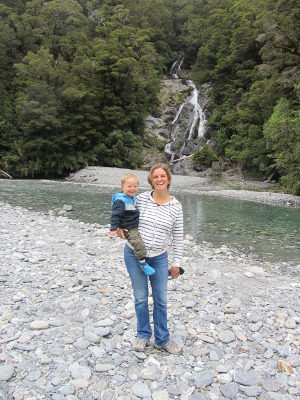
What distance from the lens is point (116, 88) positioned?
3516cm

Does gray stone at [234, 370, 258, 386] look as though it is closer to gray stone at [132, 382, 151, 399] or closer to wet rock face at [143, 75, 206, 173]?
gray stone at [132, 382, 151, 399]

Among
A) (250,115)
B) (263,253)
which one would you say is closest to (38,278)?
(263,253)

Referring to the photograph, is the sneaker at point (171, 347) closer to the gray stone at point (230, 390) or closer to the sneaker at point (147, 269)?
the gray stone at point (230, 390)

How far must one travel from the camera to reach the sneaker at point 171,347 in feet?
10.5

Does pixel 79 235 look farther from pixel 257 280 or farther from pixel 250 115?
pixel 250 115

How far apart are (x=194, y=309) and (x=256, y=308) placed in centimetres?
89

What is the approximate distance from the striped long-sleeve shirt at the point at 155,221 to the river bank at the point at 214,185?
1528cm

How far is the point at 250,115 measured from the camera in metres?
28.8

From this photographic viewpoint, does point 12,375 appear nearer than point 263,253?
Yes

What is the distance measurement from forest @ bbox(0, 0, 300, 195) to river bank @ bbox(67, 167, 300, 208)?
1912 mm

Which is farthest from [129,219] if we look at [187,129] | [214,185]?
[187,129]

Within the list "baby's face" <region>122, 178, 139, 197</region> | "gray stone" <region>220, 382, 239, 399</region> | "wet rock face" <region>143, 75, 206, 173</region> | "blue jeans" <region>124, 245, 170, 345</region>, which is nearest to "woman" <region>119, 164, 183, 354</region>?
"blue jeans" <region>124, 245, 170, 345</region>

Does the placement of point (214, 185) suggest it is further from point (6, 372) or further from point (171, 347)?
point (6, 372)

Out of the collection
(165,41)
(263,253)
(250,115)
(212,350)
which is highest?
(165,41)
